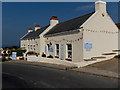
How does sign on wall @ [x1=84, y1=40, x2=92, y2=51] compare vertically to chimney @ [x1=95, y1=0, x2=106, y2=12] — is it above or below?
below

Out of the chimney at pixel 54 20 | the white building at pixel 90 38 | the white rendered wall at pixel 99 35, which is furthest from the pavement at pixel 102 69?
the chimney at pixel 54 20

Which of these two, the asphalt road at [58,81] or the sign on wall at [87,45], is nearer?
the asphalt road at [58,81]

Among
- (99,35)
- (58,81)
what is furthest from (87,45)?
(58,81)

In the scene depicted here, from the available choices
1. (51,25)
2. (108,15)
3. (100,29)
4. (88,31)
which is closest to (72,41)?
(88,31)

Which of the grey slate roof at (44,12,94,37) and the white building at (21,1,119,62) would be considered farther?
the grey slate roof at (44,12,94,37)

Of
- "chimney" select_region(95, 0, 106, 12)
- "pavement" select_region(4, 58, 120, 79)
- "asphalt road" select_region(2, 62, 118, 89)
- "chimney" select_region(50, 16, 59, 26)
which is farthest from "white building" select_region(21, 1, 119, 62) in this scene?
"chimney" select_region(50, 16, 59, 26)

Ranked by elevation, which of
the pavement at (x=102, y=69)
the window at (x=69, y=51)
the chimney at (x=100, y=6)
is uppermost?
the chimney at (x=100, y=6)

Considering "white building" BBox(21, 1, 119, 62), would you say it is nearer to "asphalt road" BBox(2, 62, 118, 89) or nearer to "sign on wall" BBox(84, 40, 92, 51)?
"sign on wall" BBox(84, 40, 92, 51)

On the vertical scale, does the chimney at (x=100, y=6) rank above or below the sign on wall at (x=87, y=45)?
above

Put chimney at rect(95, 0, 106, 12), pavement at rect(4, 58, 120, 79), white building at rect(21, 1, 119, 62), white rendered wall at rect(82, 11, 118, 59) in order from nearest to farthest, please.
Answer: pavement at rect(4, 58, 120, 79)
white building at rect(21, 1, 119, 62)
white rendered wall at rect(82, 11, 118, 59)
chimney at rect(95, 0, 106, 12)

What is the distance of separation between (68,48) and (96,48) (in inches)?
146

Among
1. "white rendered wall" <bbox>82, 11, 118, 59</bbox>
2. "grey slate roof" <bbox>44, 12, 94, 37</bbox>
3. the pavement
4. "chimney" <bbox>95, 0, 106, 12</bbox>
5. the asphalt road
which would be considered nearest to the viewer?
the asphalt road

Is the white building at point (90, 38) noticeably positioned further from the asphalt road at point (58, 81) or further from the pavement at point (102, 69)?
the asphalt road at point (58, 81)

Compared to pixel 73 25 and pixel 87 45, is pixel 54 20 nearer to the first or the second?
pixel 73 25
